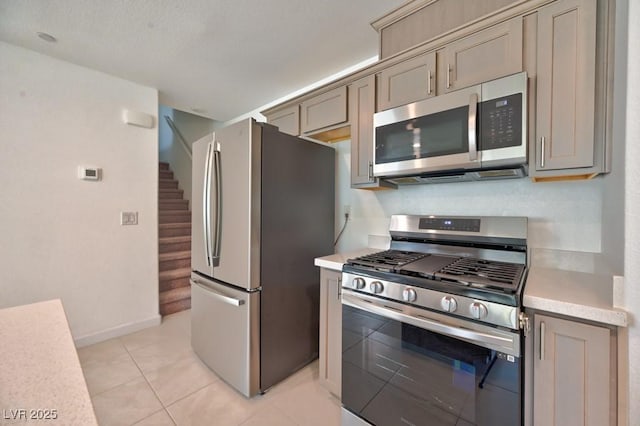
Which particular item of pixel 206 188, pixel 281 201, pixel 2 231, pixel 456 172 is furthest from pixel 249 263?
pixel 2 231

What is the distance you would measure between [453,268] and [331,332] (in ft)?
2.93

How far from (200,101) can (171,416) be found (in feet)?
10.2

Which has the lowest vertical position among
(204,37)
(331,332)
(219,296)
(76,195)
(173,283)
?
(173,283)

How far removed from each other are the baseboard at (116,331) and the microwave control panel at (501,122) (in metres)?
3.40

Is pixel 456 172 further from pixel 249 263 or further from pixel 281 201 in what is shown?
pixel 249 263

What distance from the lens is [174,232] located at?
390 cm

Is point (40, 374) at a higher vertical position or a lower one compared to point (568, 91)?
lower

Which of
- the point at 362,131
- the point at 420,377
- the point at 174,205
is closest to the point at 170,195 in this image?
the point at 174,205

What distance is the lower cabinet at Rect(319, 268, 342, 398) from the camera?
1702mm

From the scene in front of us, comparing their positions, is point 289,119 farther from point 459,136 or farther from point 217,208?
point 459,136

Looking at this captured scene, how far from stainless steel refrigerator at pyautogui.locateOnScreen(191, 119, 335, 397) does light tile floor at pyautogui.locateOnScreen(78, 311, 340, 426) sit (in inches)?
3.7

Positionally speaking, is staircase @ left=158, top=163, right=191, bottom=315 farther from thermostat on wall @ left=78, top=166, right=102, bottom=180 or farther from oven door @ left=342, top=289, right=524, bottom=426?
oven door @ left=342, top=289, right=524, bottom=426

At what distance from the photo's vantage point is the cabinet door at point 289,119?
2217mm

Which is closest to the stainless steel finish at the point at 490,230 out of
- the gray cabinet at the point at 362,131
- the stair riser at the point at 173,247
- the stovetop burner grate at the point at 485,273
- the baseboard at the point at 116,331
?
the stovetop burner grate at the point at 485,273
